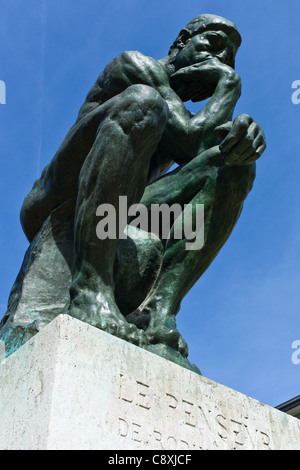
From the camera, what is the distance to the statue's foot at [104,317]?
353cm

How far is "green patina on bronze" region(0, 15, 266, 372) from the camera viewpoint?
3854mm

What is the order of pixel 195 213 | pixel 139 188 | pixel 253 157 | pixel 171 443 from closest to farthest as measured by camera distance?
1. pixel 171 443
2. pixel 139 188
3. pixel 253 157
4. pixel 195 213

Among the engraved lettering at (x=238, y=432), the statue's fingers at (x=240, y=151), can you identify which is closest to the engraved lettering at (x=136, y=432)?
the engraved lettering at (x=238, y=432)

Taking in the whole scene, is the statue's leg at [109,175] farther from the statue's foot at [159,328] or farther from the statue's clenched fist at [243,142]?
the statue's clenched fist at [243,142]

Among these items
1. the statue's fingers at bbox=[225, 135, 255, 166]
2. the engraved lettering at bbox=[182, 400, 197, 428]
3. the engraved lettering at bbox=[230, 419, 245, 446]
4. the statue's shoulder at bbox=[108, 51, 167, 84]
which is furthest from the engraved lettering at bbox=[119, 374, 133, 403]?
the statue's shoulder at bbox=[108, 51, 167, 84]

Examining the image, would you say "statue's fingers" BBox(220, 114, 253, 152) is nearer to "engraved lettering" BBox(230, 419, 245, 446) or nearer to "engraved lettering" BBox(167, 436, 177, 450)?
"engraved lettering" BBox(230, 419, 245, 446)

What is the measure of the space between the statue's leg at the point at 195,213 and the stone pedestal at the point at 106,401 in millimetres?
771

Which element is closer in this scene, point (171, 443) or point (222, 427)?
point (171, 443)

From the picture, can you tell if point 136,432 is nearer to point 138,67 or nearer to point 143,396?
point 143,396

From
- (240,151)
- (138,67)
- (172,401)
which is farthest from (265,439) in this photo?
(138,67)

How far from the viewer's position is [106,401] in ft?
10.2

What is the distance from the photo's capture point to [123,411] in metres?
3.15

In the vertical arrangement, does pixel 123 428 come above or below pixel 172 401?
below

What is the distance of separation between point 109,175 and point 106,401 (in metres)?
1.35
